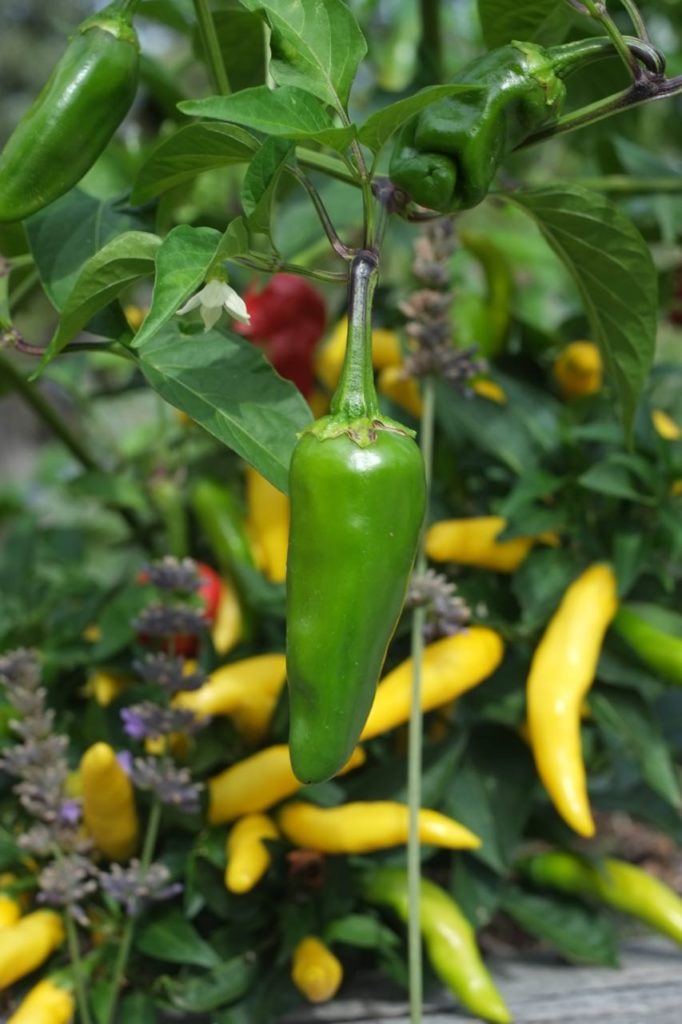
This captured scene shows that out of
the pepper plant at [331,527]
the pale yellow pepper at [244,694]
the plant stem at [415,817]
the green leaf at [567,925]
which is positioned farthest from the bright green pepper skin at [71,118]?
the green leaf at [567,925]

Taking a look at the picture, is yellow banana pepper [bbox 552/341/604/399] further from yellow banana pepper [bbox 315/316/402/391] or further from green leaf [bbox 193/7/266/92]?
green leaf [bbox 193/7/266/92]

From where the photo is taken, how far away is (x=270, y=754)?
2.54 feet

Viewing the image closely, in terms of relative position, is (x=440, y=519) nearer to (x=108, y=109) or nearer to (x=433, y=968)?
(x=433, y=968)

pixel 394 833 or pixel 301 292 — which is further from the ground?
pixel 301 292

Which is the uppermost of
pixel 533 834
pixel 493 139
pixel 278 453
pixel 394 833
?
pixel 493 139

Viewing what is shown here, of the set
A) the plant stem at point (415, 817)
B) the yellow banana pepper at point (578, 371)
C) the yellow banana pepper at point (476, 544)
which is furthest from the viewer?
the yellow banana pepper at point (578, 371)

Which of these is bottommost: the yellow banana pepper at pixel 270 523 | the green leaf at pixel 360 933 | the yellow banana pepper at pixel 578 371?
the green leaf at pixel 360 933

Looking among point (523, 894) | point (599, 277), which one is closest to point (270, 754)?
point (523, 894)

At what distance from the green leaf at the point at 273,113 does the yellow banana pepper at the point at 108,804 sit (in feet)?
1.37

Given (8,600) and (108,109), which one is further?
(8,600)

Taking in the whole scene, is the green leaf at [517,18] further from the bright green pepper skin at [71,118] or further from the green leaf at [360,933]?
the green leaf at [360,933]

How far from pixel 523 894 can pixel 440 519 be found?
301 mm

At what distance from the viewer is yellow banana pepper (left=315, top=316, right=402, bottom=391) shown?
0.95 metres

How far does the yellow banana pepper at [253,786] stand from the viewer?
766mm
